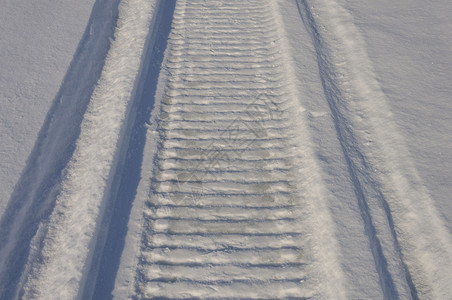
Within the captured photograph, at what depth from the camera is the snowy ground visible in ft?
7.40

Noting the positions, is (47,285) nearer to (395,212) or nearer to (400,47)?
(395,212)

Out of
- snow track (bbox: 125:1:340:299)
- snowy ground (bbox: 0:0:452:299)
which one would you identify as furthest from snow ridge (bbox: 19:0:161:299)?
snow track (bbox: 125:1:340:299)

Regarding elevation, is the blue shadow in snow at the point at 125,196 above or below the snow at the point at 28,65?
below

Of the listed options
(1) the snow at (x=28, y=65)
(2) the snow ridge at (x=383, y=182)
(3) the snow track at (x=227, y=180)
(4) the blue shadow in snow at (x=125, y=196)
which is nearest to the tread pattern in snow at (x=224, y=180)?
(3) the snow track at (x=227, y=180)

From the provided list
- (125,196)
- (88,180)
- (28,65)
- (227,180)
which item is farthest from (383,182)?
(28,65)

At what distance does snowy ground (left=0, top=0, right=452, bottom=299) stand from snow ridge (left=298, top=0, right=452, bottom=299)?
0.03 ft

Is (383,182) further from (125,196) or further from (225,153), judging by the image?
(125,196)

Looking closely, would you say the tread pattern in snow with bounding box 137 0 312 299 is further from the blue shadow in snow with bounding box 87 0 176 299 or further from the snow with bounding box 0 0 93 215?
the snow with bounding box 0 0 93 215

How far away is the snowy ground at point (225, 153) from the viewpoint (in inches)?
88.8

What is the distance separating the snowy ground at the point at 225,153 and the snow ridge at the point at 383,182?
0.4 inches

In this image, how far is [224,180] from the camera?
2.67 meters

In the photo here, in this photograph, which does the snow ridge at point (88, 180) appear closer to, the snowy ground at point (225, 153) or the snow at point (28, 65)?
the snowy ground at point (225, 153)

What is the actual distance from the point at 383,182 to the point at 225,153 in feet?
3.72

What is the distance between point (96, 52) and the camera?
11.7ft
